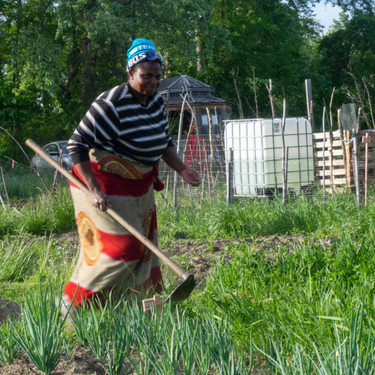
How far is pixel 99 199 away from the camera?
10.3ft

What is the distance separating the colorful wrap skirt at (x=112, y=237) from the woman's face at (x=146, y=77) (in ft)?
1.35

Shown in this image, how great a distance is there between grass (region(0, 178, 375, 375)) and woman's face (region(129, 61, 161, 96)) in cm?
117

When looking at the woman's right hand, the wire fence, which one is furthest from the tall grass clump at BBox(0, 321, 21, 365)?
the wire fence

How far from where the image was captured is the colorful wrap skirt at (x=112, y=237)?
3.27 metres

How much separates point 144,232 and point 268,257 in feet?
5.01

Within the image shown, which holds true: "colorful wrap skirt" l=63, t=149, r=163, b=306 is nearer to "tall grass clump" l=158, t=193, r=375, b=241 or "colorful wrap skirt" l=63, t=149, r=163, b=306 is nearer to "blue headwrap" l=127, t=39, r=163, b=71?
"blue headwrap" l=127, t=39, r=163, b=71

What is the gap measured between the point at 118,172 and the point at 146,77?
555mm

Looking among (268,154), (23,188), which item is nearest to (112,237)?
(268,154)

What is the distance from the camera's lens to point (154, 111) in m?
3.43

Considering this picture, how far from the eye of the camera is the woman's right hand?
314 centimetres

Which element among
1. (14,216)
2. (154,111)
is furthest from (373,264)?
(14,216)

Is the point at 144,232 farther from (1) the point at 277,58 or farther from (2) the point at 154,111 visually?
(1) the point at 277,58

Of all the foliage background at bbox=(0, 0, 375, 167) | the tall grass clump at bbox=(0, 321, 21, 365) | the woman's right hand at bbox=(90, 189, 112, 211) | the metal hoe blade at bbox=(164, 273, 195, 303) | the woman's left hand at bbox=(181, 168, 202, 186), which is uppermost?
the foliage background at bbox=(0, 0, 375, 167)

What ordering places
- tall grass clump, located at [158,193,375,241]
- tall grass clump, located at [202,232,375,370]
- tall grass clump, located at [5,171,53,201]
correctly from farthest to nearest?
tall grass clump, located at [5,171,53,201]
tall grass clump, located at [158,193,375,241]
tall grass clump, located at [202,232,375,370]
